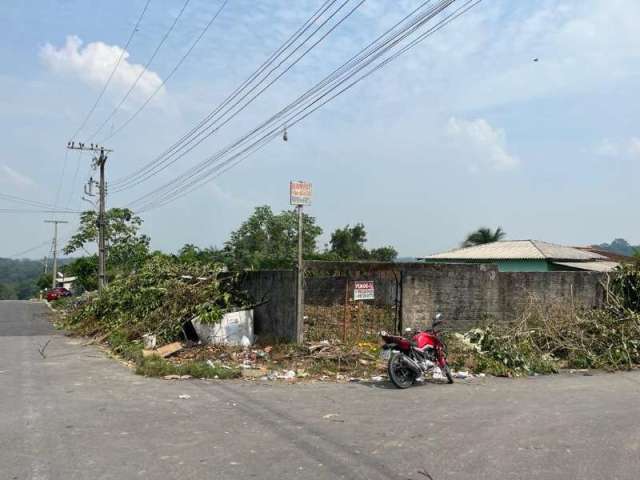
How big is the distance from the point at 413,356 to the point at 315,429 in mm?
3616

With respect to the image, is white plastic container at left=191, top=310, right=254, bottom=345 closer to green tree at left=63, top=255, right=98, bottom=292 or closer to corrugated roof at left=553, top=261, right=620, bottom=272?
corrugated roof at left=553, top=261, right=620, bottom=272

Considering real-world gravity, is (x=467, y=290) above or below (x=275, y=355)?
above

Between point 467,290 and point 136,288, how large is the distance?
34.9 ft

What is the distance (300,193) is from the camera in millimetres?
13000

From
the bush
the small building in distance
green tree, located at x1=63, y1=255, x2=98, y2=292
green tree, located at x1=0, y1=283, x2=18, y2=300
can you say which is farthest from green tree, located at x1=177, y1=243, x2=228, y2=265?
green tree, located at x1=0, y1=283, x2=18, y2=300

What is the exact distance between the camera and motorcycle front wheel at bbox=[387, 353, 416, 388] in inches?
394

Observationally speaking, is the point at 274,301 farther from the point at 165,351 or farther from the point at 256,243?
the point at 256,243

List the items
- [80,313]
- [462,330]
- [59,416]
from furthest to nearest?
1. [80,313]
2. [462,330]
3. [59,416]

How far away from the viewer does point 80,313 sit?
23.2m

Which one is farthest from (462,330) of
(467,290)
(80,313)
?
(80,313)

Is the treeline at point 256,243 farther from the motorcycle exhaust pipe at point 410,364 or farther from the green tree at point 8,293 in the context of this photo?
the green tree at point 8,293

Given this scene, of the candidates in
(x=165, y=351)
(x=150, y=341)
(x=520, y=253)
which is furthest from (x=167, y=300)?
(x=520, y=253)

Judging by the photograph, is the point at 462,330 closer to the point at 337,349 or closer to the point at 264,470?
the point at 337,349

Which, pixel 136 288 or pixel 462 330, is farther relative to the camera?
pixel 136 288
